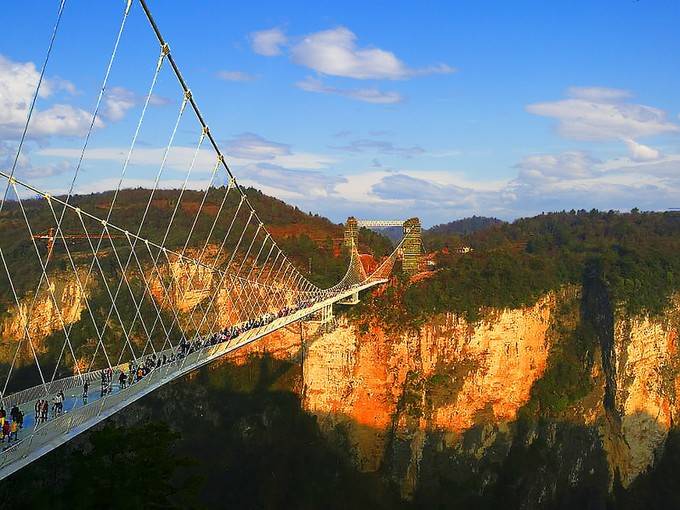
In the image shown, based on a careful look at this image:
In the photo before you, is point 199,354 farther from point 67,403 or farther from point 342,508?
point 342,508

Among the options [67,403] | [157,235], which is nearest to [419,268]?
[157,235]

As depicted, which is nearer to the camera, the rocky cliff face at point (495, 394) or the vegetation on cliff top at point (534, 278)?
the rocky cliff face at point (495, 394)

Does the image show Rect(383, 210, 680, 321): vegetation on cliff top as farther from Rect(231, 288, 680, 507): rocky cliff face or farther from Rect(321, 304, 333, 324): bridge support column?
Rect(321, 304, 333, 324): bridge support column

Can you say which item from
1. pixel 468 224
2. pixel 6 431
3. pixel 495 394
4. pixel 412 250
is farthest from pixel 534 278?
pixel 468 224

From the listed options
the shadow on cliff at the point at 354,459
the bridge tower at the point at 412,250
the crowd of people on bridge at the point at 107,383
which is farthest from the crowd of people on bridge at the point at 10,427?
the bridge tower at the point at 412,250

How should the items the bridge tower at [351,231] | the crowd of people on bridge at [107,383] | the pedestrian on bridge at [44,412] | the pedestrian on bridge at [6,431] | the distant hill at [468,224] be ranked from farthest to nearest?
the distant hill at [468,224]
the bridge tower at [351,231]
the pedestrian on bridge at [44,412]
the crowd of people on bridge at [107,383]
the pedestrian on bridge at [6,431]

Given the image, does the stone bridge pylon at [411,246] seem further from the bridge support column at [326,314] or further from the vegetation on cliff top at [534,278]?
the bridge support column at [326,314]

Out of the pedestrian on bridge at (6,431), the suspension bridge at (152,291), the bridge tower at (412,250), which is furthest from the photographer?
the bridge tower at (412,250)

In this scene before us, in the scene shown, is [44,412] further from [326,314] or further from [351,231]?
[351,231]
